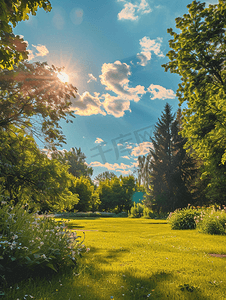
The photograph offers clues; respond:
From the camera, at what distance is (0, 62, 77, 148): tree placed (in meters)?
6.68

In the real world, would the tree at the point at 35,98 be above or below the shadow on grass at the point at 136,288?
above

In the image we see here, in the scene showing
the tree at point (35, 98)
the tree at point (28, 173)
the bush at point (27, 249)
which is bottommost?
the bush at point (27, 249)

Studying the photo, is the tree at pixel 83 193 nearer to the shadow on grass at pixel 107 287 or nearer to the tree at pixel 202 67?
the tree at pixel 202 67

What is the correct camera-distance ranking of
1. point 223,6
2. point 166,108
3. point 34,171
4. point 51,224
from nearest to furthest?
point 51,224, point 34,171, point 223,6, point 166,108

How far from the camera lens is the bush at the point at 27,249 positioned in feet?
11.4

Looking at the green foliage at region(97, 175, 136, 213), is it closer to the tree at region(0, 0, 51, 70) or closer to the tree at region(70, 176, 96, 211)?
the tree at region(70, 176, 96, 211)

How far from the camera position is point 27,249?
3604 mm

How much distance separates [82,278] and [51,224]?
73.5 inches

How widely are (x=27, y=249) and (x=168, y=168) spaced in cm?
2931

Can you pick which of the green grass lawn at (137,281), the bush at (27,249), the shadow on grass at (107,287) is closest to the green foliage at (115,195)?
the green grass lawn at (137,281)

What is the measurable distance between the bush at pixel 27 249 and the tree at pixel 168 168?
26647mm

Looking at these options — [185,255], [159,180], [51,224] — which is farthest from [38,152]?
[159,180]

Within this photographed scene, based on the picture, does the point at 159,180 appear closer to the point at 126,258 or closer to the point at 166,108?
the point at 166,108

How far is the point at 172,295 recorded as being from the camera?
325 cm
